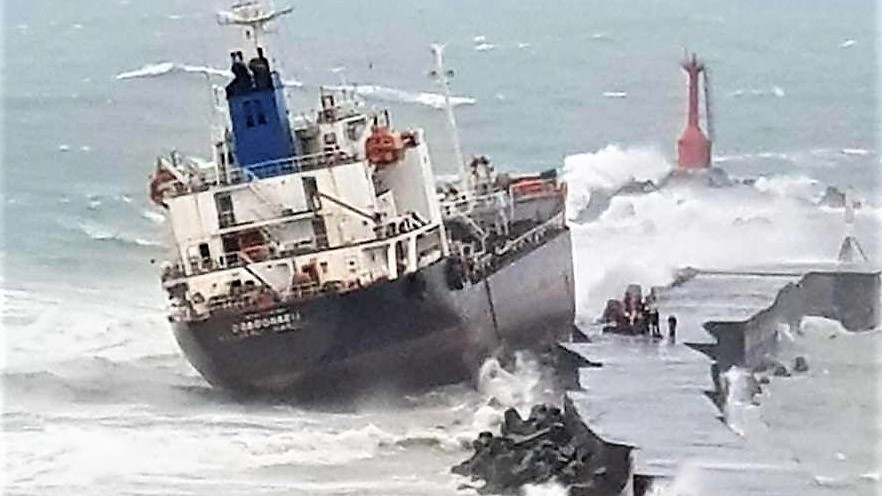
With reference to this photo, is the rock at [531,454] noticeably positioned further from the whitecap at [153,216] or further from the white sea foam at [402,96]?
the whitecap at [153,216]

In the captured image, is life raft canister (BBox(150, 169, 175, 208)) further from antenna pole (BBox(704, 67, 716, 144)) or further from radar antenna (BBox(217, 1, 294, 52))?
antenna pole (BBox(704, 67, 716, 144))

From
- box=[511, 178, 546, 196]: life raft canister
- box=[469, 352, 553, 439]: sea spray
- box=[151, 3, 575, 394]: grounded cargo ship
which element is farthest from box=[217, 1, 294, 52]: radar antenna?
box=[469, 352, 553, 439]: sea spray

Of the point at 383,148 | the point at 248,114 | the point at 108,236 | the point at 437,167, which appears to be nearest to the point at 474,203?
the point at 437,167

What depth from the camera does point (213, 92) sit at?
420 cm

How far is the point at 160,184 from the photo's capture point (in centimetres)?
414

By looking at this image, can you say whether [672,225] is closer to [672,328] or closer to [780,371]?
[672,328]

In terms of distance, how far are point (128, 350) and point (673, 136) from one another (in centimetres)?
102

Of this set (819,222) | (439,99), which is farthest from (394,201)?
(819,222)

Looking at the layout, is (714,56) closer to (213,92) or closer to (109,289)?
(213,92)

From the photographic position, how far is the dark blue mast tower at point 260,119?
4.09m

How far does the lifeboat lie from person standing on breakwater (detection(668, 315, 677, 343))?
0.57 meters

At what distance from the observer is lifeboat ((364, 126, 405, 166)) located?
4.09m

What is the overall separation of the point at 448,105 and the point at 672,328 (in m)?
0.55

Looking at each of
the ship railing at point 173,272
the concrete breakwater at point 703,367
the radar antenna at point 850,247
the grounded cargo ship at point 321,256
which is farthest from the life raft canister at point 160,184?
the radar antenna at point 850,247
